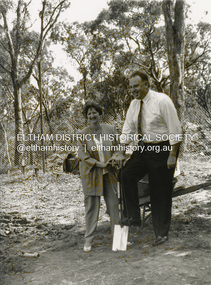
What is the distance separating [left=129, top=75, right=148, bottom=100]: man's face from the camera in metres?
3.93

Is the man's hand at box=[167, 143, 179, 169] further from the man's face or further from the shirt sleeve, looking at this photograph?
the man's face

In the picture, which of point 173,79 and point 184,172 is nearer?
point 184,172

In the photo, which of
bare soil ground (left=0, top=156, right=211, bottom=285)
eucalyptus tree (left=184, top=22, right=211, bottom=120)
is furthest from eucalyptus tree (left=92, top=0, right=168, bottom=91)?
bare soil ground (left=0, top=156, right=211, bottom=285)

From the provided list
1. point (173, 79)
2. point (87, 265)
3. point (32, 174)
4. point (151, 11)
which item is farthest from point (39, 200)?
point (151, 11)

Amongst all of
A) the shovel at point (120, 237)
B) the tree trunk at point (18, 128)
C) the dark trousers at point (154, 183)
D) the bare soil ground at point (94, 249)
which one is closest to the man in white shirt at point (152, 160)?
the dark trousers at point (154, 183)

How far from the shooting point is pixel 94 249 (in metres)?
4.17

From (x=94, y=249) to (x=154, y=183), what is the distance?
1.11 meters

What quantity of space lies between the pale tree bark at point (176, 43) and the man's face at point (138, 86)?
6582 millimetres

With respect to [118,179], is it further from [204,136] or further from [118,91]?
[118,91]

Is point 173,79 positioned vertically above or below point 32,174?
above

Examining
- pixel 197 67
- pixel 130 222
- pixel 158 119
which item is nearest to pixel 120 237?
pixel 130 222

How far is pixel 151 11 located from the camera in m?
21.7

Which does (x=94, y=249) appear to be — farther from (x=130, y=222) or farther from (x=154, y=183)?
(x=154, y=183)

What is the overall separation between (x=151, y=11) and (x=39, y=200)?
17473 millimetres
